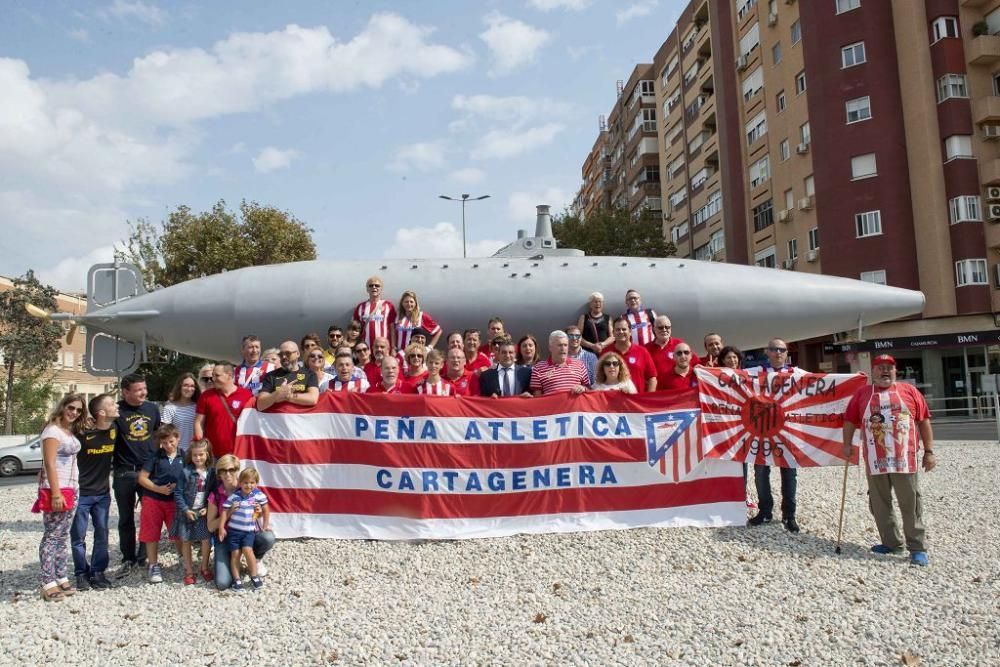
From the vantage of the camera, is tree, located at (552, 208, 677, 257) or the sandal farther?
tree, located at (552, 208, 677, 257)

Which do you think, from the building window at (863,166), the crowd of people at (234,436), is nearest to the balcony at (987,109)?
the building window at (863,166)

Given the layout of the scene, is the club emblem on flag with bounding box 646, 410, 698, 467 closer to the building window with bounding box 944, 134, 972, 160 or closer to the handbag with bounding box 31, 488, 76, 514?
the handbag with bounding box 31, 488, 76, 514

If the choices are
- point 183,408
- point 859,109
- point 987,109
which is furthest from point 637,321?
point 987,109

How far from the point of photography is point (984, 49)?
27734 mm

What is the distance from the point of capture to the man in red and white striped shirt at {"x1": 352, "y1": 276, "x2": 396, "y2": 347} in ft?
31.4

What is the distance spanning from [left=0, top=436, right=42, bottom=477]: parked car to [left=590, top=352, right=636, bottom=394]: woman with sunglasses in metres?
18.4

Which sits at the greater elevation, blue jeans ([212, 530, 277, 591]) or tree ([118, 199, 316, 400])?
tree ([118, 199, 316, 400])

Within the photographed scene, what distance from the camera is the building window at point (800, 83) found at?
31992 millimetres

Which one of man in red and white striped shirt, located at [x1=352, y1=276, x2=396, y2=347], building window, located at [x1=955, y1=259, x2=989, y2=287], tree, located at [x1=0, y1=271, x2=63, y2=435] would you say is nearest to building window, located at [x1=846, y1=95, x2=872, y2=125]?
building window, located at [x1=955, y1=259, x2=989, y2=287]

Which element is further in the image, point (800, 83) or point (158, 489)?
point (800, 83)

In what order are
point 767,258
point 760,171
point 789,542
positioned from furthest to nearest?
point 760,171, point 767,258, point 789,542

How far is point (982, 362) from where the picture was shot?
91.2ft

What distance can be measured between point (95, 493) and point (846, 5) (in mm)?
33374

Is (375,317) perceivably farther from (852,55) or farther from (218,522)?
(852,55)
